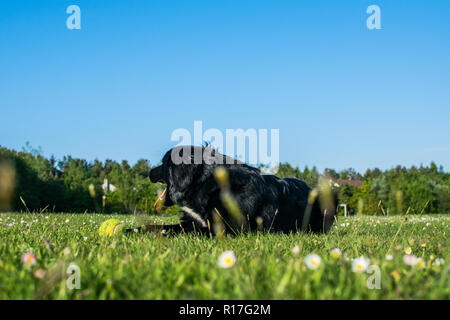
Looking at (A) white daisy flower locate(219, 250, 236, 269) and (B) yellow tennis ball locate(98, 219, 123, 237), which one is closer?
(A) white daisy flower locate(219, 250, 236, 269)

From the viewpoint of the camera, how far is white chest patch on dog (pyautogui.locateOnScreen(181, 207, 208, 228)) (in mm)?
5100

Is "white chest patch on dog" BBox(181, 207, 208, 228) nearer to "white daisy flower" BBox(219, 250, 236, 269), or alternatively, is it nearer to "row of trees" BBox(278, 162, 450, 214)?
"white daisy flower" BBox(219, 250, 236, 269)

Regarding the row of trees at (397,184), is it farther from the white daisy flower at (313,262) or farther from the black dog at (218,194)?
the white daisy flower at (313,262)

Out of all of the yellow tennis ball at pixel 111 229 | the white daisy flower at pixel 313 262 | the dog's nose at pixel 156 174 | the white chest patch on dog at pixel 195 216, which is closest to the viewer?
the white daisy flower at pixel 313 262

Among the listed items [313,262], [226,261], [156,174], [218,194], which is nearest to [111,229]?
[156,174]

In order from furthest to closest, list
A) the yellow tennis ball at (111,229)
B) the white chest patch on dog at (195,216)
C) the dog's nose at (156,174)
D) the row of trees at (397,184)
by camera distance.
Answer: the row of trees at (397,184) → the dog's nose at (156,174) → the white chest patch on dog at (195,216) → the yellow tennis ball at (111,229)

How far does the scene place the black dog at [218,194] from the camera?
5004 mm

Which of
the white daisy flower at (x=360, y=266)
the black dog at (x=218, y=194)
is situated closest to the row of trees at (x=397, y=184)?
the black dog at (x=218, y=194)

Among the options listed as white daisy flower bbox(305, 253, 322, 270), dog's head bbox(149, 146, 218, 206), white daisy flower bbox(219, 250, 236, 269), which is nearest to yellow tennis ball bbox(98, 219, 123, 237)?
dog's head bbox(149, 146, 218, 206)

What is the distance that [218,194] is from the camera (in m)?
5.04

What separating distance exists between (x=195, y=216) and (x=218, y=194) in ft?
1.64

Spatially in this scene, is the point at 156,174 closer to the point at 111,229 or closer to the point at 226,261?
the point at 111,229
